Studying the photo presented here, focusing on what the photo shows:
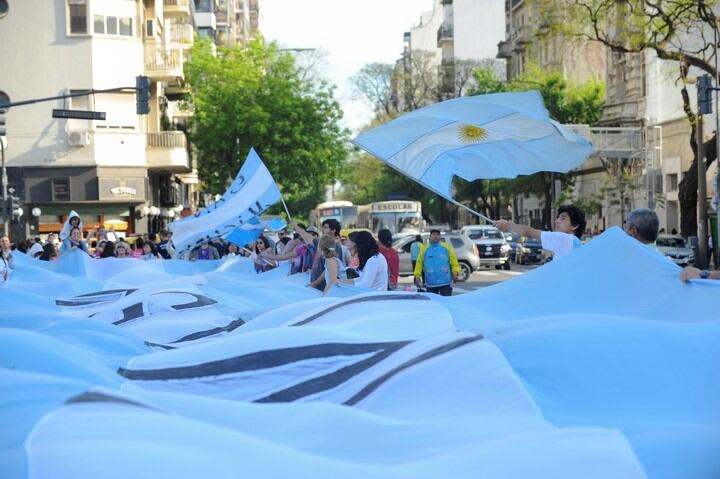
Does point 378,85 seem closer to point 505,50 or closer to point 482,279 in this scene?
point 505,50

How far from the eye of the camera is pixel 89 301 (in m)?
14.4

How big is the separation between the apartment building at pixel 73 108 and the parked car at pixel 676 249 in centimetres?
2103

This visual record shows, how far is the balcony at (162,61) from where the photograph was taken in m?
51.5

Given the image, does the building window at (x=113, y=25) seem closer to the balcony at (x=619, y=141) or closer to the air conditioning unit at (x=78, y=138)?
the air conditioning unit at (x=78, y=138)

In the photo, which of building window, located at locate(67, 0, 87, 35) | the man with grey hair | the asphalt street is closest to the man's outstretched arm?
the man with grey hair

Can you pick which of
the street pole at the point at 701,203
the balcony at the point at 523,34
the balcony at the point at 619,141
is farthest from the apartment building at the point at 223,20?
the street pole at the point at 701,203

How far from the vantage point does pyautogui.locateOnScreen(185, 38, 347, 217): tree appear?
57719 mm

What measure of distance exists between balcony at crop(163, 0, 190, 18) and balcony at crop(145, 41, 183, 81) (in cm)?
671

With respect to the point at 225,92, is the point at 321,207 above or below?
below

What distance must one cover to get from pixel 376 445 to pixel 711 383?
206 centimetres

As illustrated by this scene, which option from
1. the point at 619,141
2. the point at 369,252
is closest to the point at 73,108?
the point at 619,141

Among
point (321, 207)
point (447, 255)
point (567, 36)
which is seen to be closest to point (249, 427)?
point (447, 255)

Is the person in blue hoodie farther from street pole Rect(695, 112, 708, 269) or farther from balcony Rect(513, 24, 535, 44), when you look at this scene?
balcony Rect(513, 24, 535, 44)

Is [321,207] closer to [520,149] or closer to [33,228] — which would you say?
[33,228]
